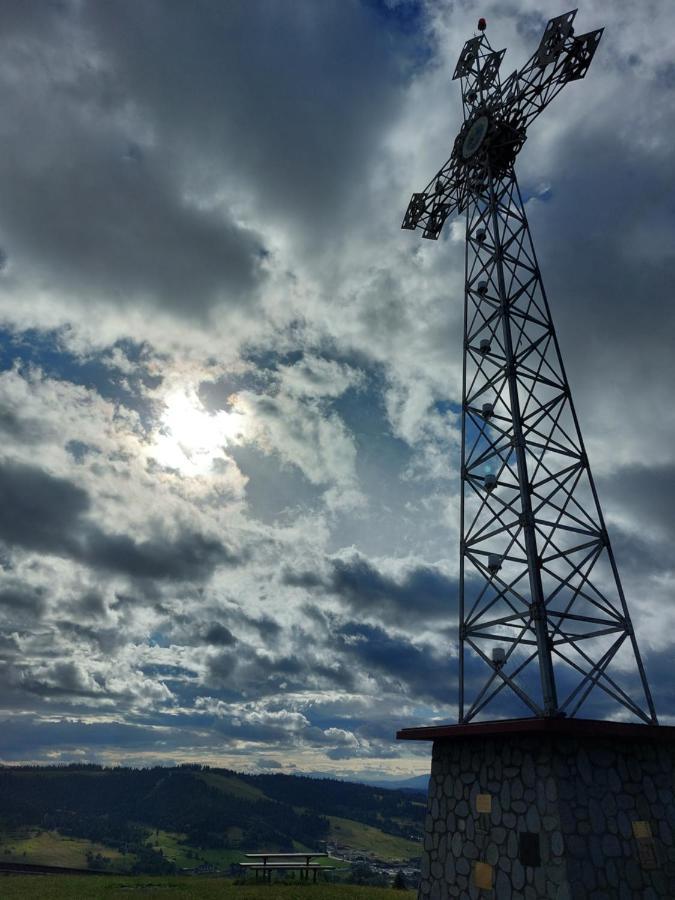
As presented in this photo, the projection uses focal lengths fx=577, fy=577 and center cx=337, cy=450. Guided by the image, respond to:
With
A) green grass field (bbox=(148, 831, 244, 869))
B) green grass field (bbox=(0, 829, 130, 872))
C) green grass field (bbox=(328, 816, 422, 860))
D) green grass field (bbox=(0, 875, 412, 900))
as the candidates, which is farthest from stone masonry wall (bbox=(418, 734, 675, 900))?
green grass field (bbox=(328, 816, 422, 860))

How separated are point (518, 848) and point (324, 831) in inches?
8673

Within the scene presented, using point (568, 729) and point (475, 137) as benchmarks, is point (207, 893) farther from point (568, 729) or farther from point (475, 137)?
point (475, 137)

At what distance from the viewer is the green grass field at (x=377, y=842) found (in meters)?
163

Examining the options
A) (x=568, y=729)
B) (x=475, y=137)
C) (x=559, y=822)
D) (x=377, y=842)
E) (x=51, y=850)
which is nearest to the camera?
(x=559, y=822)

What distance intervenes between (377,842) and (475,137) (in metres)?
205

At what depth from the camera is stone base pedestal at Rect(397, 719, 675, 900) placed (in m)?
10.5

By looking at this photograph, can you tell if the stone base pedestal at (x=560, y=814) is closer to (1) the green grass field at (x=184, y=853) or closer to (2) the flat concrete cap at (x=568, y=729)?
(2) the flat concrete cap at (x=568, y=729)

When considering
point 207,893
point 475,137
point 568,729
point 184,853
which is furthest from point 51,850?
point 475,137

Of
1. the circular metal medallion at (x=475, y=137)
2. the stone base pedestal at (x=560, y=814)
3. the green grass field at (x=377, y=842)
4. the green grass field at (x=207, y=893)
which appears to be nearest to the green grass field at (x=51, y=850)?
the green grass field at (x=377, y=842)

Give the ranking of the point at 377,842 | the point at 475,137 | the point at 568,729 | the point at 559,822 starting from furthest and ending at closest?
the point at 377,842
the point at 475,137
the point at 568,729
the point at 559,822

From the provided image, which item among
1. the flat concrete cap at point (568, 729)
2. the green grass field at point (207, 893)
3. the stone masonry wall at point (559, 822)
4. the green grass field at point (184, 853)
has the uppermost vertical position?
the flat concrete cap at point (568, 729)

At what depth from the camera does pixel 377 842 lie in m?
178

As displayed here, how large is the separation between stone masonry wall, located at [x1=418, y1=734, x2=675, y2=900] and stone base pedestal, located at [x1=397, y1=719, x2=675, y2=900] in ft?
0.06

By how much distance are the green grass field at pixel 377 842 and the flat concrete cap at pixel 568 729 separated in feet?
567
